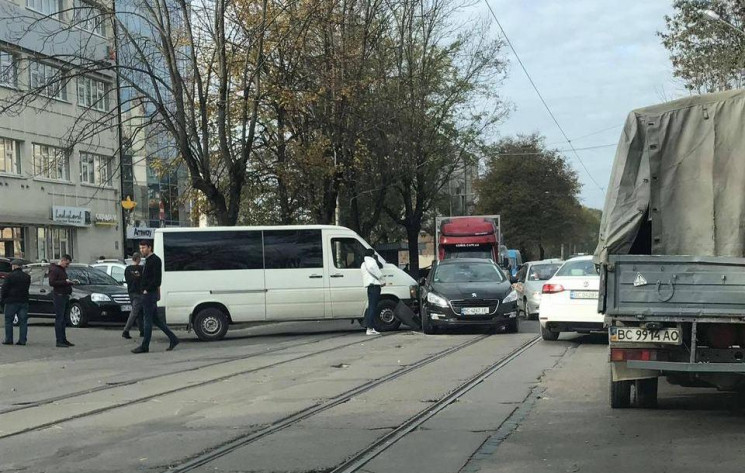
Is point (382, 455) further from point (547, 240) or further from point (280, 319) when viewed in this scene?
point (547, 240)

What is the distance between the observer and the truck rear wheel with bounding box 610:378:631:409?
852 centimetres

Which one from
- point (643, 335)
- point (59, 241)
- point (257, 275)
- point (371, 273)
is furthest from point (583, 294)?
point (59, 241)

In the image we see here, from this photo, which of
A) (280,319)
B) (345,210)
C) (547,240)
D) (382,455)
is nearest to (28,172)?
(345,210)

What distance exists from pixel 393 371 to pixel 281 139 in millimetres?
17836

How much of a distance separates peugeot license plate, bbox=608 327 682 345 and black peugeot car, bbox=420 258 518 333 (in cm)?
1009

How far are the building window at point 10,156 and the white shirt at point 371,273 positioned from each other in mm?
23944

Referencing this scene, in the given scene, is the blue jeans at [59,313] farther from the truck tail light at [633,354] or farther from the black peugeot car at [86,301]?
the truck tail light at [633,354]

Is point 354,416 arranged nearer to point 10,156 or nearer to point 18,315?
point 18,315

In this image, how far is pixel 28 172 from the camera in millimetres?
38500

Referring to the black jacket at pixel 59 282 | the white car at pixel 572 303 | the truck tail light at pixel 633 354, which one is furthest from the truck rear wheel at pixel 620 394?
the black jacket at pixel 59 282

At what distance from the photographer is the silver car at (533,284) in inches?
882

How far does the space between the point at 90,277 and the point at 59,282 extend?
6379mm

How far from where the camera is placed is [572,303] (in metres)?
15.2

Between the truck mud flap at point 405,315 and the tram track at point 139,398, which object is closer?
the tram track at point 139,398
